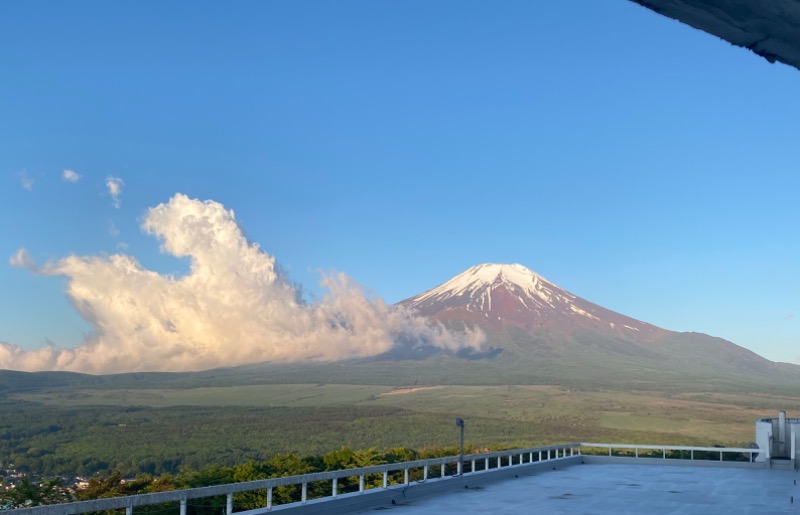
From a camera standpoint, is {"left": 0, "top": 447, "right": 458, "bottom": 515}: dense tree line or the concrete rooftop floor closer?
the concrete rooftop floor

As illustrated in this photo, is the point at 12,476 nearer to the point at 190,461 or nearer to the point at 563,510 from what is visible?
the point at 190,461

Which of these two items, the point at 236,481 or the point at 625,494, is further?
the point at 236,481

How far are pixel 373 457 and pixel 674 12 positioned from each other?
71.6 meters

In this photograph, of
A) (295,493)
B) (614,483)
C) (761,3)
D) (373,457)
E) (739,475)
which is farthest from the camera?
(373,457)

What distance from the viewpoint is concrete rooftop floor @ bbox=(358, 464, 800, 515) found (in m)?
20.4

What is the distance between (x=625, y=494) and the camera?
79.4ft

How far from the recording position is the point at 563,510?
20.1m

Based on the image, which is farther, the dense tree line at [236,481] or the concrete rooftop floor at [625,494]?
the dense tree line at [236,481]

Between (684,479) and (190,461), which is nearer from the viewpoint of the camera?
(684,479)

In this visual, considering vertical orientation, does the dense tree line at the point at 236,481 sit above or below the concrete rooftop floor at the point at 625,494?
below

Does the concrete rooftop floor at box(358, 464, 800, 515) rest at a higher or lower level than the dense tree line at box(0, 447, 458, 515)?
higher

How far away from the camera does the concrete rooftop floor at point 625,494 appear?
2038 centimetres

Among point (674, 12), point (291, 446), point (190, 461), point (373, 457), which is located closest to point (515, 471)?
point (674, 12)

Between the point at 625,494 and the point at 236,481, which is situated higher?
the point at 625,494
